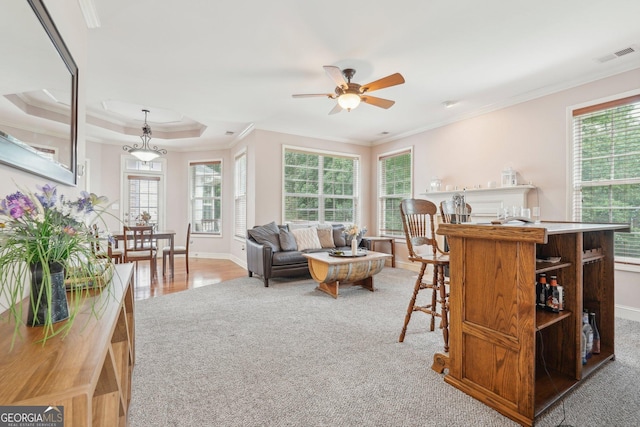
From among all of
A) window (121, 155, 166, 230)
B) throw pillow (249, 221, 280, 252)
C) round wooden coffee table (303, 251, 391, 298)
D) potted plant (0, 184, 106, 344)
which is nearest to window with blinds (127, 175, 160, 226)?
window (121, 155, 166, 230)

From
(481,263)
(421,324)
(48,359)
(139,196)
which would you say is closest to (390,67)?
(481,263)

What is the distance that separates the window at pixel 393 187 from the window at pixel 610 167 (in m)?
2.61

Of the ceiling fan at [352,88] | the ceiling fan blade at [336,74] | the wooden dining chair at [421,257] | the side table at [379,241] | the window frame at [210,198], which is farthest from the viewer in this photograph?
the window frame at [210,198]

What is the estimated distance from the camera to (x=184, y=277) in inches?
198

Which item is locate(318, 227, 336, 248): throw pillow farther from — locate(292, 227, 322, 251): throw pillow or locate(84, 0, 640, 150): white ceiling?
locate(84, 0, 640, 150): white ceiling

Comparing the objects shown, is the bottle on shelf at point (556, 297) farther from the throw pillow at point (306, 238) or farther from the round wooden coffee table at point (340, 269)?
the throw pillow at point (306, 238)

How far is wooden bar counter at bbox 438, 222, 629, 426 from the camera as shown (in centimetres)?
153

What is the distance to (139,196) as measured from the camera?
6.84m

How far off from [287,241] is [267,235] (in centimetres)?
35

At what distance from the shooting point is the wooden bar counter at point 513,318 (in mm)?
1532

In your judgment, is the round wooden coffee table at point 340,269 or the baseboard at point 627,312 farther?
the round wooden coffee table at point 340,269

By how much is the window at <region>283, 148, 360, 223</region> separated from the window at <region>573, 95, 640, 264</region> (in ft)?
12.7

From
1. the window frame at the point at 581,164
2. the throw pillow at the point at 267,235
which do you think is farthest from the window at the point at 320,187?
the window frame at the point at 581,164

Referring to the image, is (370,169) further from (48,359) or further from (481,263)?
(48,359)
